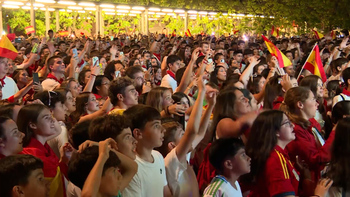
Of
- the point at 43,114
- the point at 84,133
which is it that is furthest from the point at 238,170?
the point at 43,114

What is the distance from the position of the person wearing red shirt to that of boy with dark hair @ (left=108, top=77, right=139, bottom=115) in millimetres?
1693

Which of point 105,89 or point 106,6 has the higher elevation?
point 106,6

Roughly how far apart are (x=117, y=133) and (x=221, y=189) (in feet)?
2.99

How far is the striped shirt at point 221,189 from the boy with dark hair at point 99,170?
2.38 feet

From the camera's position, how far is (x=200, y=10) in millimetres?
35531

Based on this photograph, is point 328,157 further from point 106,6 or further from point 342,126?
point 106,6

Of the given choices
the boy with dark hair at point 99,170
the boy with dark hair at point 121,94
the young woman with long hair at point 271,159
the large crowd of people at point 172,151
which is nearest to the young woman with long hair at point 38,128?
the large crowd of people at point 172,151

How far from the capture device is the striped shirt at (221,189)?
12.3 ft

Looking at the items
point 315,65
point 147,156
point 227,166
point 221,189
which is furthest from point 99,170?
Answer: point 315,65

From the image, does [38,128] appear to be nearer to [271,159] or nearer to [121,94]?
[121,94]

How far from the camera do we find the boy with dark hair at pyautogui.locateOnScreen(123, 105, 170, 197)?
375 cm

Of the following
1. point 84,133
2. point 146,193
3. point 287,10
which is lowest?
point 146,193

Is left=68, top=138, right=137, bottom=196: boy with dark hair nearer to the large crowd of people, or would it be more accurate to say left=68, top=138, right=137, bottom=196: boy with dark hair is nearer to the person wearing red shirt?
the large crowd of people

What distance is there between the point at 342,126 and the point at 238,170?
0.92m
